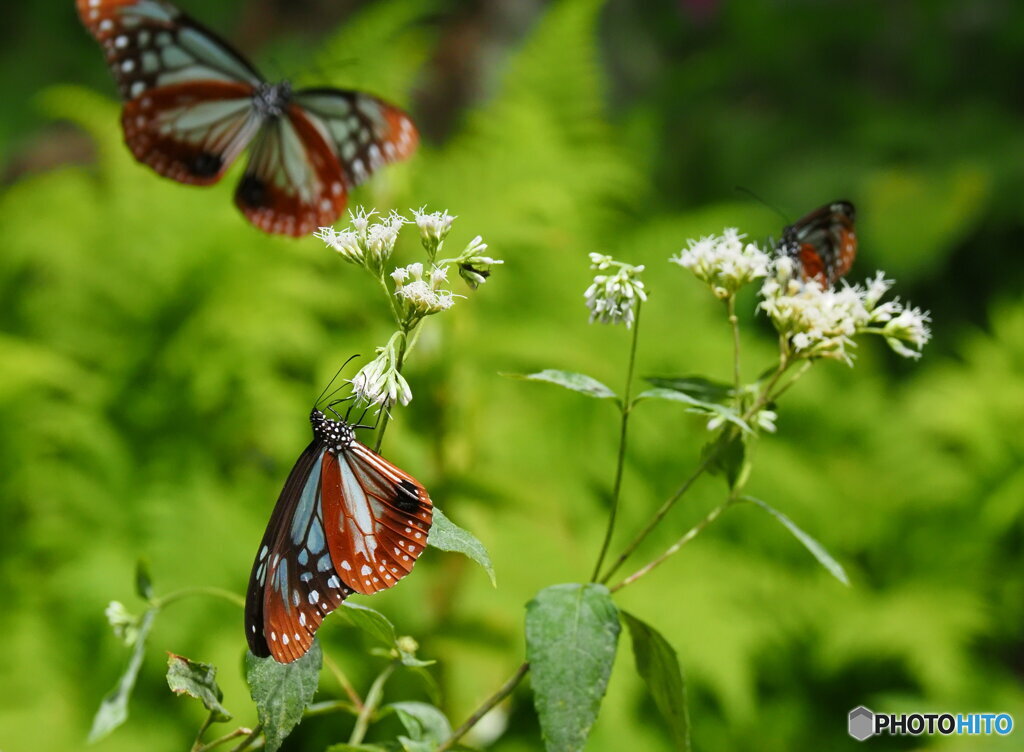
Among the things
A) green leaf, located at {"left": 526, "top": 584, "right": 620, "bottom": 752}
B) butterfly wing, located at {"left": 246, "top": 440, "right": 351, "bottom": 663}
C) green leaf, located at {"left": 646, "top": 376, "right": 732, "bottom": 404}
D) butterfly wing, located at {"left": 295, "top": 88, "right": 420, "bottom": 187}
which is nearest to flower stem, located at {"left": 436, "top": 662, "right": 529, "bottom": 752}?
green leaf, located at {"left": 526, "top": 584, "right": 620, "bottom": 752}

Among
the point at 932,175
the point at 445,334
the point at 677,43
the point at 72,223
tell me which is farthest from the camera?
the point at 677,43

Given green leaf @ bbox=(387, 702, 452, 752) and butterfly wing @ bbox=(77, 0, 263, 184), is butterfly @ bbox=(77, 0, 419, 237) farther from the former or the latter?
green leaf @ bbox=(387, 702, 452, 752)

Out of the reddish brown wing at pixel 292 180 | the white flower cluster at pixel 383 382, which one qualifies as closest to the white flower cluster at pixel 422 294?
the white flower cluster at pixel 383 382

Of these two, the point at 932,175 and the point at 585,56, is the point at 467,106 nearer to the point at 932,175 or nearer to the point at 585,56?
the point at 585,56

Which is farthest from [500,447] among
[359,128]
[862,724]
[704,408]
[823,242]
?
[704,408]

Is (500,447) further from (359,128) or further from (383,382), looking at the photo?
(383,382)

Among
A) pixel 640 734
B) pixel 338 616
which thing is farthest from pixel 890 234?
pixel 338 616

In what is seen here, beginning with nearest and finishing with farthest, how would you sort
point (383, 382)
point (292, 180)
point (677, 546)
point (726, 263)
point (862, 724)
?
1. point (383, 382)
2. point (677, 546)
3. point (726, 263)
4. point (292, 180)
5. point (862, 724)

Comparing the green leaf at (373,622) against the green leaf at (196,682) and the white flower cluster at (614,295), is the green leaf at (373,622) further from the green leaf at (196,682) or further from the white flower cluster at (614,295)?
the white flower cluster at (614,295)
